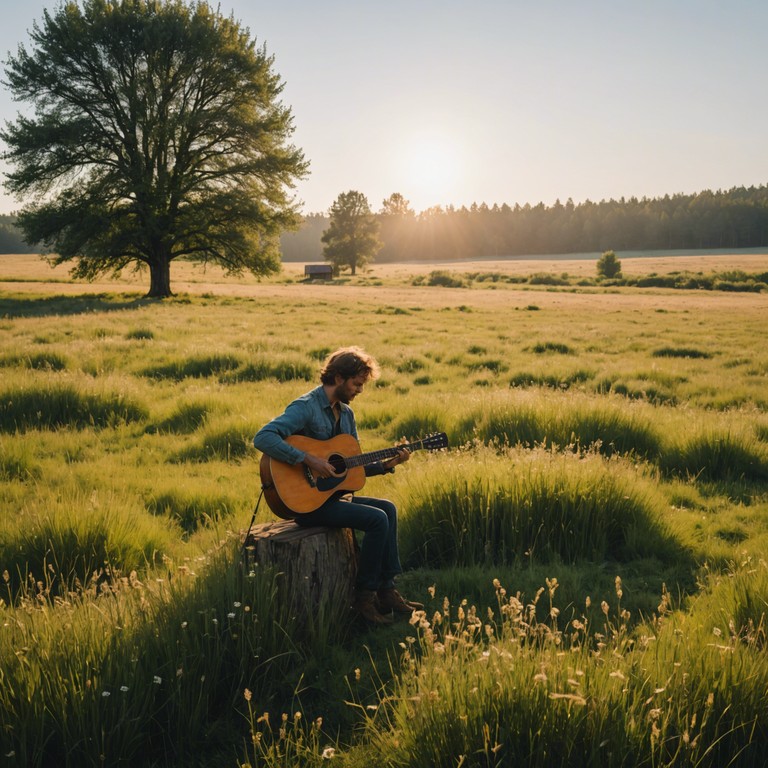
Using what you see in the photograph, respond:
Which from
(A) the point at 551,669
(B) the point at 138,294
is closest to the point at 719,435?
(A) the point at 551,669

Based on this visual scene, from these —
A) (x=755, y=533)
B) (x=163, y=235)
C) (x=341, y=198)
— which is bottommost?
(x=755, y=533)

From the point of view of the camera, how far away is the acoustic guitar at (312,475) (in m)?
4.32

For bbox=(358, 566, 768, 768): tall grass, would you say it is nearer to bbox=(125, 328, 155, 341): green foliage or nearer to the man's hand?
the man's hand

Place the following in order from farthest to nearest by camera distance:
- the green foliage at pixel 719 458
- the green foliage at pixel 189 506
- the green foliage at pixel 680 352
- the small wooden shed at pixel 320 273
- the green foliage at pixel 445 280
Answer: the small wooden shed at pixel 320 273
the green foliage at pixel 445 280
the green foliage at pixel 680 352
the green foliage at pixel 719 458
the green foliage at pixel 189 506

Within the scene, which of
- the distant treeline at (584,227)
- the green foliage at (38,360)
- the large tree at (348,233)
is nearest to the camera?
the green foliage at (38,360)

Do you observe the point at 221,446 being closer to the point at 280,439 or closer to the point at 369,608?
the point at 280,439

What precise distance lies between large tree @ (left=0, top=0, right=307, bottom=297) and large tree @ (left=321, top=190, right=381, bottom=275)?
5309 centimetres

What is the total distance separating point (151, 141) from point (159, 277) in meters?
6.84

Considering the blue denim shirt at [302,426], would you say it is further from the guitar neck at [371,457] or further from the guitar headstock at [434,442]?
the guitar headstock at [434,442]

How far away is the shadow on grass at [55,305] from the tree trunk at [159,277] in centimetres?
102

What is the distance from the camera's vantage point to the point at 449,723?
8.58 ft

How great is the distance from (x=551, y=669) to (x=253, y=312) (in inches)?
1004

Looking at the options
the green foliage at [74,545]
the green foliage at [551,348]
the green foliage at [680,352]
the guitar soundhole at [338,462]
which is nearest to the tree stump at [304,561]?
the guitar soundhole at [338,462]

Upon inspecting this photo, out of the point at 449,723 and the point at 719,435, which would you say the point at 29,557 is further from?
the point at 719,435
